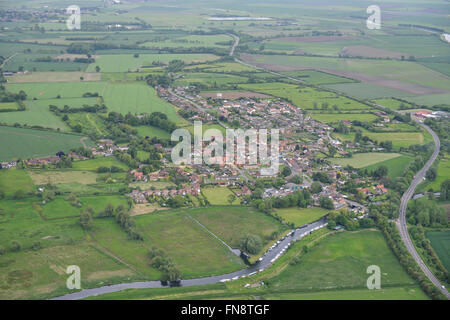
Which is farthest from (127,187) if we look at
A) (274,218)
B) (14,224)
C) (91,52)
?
(91,52)

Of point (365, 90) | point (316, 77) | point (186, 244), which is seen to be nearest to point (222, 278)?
point (186, 244)

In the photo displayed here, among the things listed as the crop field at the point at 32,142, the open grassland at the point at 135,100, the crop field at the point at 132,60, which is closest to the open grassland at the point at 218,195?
the crop field at the point at 32,142

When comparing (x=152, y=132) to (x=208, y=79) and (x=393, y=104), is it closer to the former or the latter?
(x=208, y=79)

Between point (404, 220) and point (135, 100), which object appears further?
point (135, 100)

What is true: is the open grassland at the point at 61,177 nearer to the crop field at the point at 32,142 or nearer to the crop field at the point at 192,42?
the crop field at the point at 32,142

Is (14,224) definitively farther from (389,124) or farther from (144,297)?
(389,124)

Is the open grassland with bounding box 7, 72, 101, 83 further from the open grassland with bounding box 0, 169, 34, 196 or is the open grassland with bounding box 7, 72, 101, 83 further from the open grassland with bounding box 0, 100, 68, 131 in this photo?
the open grassland with bounding box 0, 169, 34, 196
